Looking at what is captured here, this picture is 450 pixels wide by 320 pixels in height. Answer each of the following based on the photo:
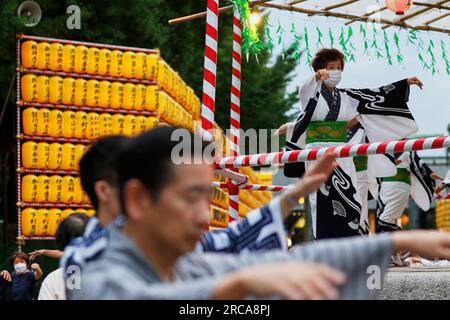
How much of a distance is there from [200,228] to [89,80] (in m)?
13.2

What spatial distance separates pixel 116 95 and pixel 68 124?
3.08 feet

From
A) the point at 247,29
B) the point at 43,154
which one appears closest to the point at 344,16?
the point at 247,29

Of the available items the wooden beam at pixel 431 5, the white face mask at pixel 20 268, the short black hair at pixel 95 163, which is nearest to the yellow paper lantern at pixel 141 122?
the white face mask at pixel 20 268

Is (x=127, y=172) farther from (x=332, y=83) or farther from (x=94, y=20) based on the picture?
(x=94, y=20)

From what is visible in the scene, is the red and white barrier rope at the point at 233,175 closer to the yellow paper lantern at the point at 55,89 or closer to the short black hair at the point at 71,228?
the short black hair at the point at 71,228

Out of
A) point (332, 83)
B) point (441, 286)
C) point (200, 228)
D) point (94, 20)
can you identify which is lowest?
point (441, 286)

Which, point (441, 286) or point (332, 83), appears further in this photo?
point (332, 83)

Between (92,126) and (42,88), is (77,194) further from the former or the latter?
(42,88)

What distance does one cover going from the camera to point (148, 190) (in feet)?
6.58

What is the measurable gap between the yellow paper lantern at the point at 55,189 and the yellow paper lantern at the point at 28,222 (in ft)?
1.11

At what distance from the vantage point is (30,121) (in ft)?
47.5

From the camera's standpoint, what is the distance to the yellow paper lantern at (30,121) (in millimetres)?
14469
